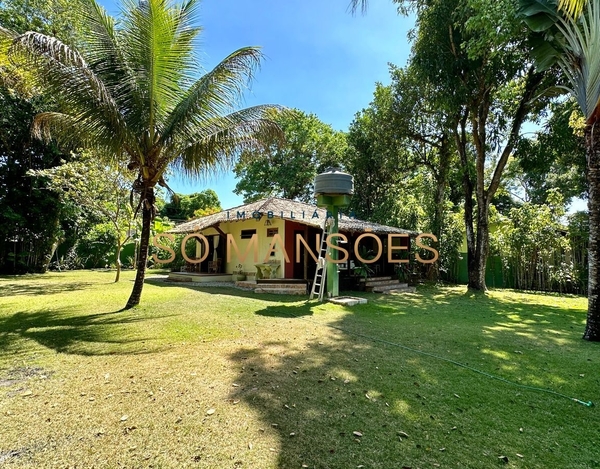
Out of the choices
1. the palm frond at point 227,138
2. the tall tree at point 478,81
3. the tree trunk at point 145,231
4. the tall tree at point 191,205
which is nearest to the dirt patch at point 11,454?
the tree trunk at point 145,231

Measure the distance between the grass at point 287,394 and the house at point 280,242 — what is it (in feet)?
20.8

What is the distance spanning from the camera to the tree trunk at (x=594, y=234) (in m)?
5.70

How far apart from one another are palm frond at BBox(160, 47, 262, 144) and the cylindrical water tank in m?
3.45

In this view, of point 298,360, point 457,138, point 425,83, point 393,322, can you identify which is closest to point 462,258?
point 457,138

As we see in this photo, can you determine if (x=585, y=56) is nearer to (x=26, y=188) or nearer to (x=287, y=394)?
(x=287, y=394)

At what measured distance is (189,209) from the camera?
3747 cm

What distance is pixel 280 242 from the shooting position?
13.7m

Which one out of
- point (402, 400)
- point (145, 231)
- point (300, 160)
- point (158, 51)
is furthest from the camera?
point (300, 160)

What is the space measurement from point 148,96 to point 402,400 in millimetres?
7489

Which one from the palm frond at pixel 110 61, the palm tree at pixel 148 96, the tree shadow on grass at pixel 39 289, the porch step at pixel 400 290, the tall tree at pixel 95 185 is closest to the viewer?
the palm tree at pixel 148 96

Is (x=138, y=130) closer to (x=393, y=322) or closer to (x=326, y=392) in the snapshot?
(x=326, y=392)

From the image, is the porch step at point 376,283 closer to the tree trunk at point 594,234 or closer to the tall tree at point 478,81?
the tall tree at point 478,81

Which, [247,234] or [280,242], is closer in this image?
[280,242]

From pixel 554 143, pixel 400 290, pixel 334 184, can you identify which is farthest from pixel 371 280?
pixel 554 143
